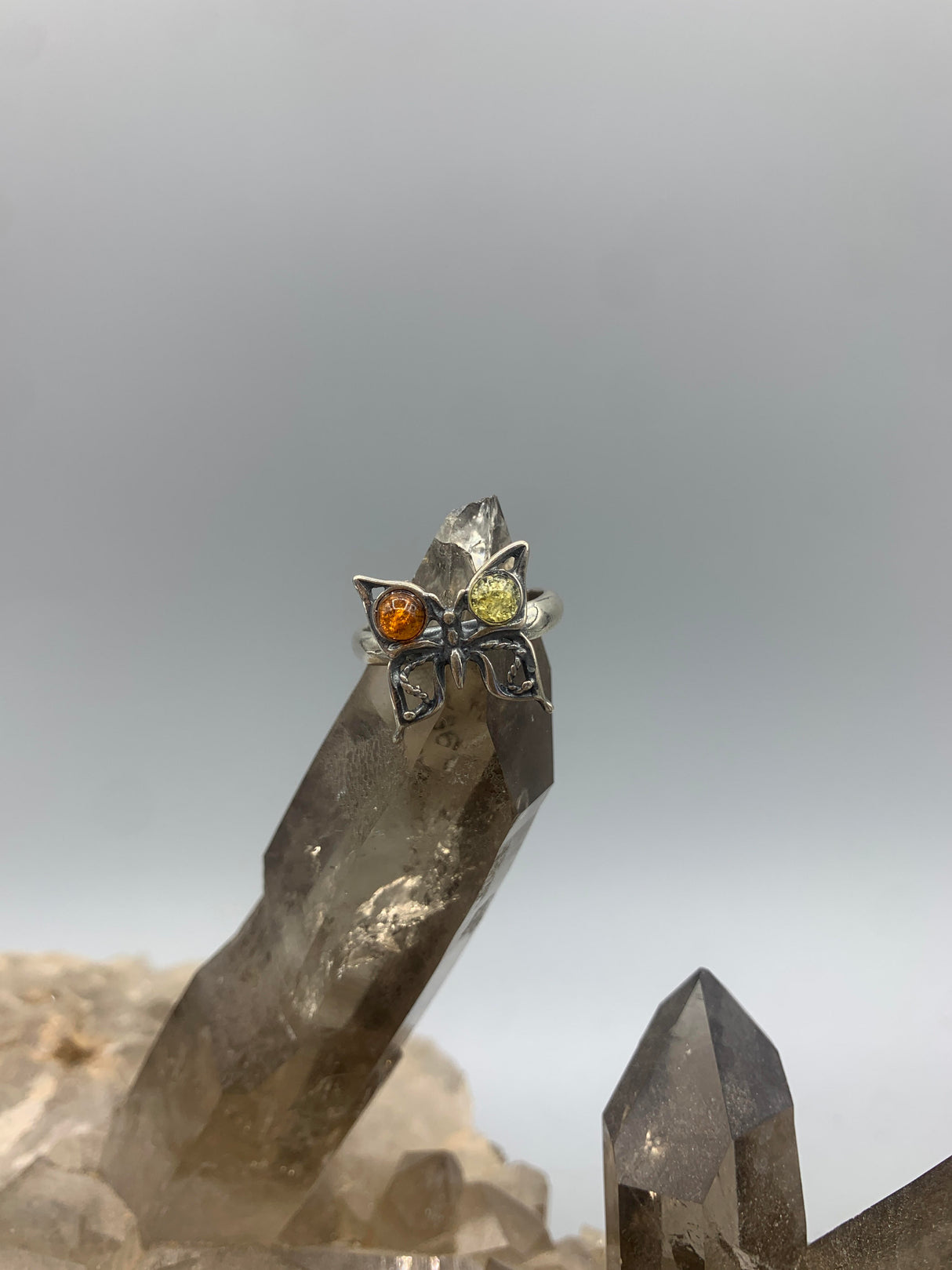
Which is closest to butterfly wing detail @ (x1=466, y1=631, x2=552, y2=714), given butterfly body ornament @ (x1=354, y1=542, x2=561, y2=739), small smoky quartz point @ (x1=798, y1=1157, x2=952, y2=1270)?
butterfly body ornament @ (x1=354, y1=542, x2=561, y2=739)

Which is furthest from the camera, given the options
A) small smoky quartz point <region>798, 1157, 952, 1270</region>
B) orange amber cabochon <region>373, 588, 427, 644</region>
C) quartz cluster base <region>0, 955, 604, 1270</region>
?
quartz cluster base <region>0, 955, 604, 1270</region>

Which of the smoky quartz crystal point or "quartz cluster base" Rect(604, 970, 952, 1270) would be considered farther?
the smoky quartz crystal point

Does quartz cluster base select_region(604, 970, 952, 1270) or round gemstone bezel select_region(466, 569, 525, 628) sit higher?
round gemstone bezel select_region(466, 569, 525, 628)

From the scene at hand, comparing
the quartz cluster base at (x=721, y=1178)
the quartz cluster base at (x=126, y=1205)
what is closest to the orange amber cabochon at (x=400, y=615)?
the quartz cluster base at (x=721, y=1178)

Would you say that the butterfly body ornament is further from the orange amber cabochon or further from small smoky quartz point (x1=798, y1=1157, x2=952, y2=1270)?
small smoky quartz point (x1=798, y1=1157, x2=952, y2=1270)

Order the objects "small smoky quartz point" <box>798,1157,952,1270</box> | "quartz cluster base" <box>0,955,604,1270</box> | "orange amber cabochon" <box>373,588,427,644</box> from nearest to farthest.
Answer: "small smoky quartz point" <box>798,1157,952,1270</box>, "orange amber cabochon" <box>373,588,427,644</box>, "quartz cluster base" <box>0,955,604,1270</box>

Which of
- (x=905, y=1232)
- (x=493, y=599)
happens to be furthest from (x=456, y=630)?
(x=905, y=1232)

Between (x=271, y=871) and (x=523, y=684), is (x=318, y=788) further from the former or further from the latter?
(x=523, y=684)
